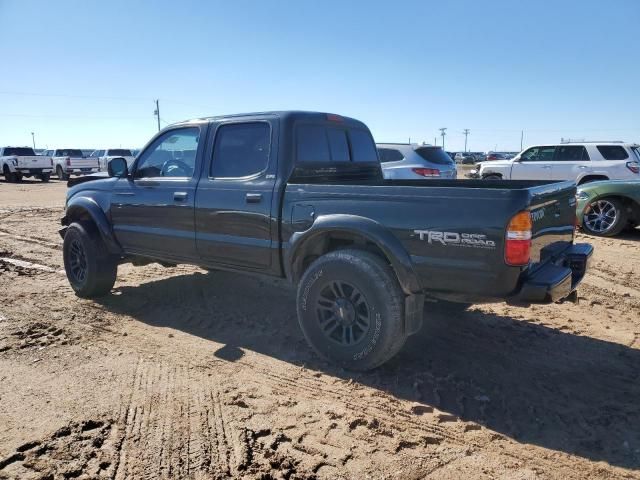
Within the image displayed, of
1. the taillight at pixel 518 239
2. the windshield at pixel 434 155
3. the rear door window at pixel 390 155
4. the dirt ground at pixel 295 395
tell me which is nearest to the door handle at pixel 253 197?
the dirt ground at pixel 295 395

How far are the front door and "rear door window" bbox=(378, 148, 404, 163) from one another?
20.5 feet

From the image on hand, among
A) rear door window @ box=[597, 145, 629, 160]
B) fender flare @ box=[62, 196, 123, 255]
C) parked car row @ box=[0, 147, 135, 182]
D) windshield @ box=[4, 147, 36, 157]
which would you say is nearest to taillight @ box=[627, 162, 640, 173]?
rear door window @ box=[597, 145, 629, 160]

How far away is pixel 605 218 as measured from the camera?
9.06 m

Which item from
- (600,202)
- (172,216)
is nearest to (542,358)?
(172,216)

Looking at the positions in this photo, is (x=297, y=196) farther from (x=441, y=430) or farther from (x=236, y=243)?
(x=441, y=430)

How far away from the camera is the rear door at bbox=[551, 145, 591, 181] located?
12.3 metres

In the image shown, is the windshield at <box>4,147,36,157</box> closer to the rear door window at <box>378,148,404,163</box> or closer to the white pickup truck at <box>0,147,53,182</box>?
the white pickup truck at <box>0,147,53,182</box>

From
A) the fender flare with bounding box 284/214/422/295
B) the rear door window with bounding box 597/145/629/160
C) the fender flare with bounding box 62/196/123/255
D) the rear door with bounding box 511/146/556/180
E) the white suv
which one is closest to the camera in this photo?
the fender flare with bounding box 284/214/422/295

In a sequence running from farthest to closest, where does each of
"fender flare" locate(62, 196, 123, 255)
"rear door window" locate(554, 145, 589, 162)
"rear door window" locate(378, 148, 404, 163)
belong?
"rear door window" locate(554, 145, 589, 162)
"rear door window" locate(378, 148, 404, 163)
"fender flare" locate(62, 196, 123, 255)

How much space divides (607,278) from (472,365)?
143 inches

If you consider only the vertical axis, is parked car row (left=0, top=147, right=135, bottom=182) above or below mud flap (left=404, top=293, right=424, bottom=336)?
above

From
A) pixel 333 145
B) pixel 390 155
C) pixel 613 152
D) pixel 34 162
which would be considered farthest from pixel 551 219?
pixel 34 162

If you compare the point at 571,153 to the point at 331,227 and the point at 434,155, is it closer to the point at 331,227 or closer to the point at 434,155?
the point at 434,155

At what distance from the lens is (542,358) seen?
12.8 ft
